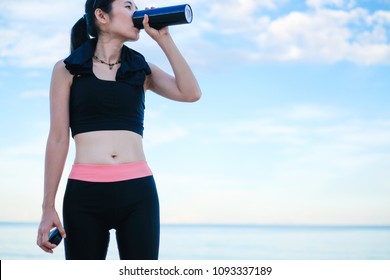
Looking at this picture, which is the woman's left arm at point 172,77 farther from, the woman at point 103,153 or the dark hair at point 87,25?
the dark hair at point 87,25

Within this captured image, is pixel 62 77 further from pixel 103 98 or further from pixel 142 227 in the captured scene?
pixel 142 227

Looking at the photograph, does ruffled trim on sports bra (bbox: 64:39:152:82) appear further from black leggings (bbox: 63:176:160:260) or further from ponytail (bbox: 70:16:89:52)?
black leggings (bbox: 63:176:160:260)

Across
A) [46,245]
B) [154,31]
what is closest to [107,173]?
[46,245]

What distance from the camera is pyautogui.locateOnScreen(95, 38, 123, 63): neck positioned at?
2.42 meters

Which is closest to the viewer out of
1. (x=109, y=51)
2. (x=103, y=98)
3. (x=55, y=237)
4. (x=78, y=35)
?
(x=55, y=237)

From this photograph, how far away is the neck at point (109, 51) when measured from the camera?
7.95 ft

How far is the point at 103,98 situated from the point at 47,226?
548mm

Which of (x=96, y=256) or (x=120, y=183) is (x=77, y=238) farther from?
(x=120, y=183)

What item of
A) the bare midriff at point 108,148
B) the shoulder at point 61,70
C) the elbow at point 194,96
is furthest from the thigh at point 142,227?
the shoulder at point 61,70

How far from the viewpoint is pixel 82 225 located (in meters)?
2.19

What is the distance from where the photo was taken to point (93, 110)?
2.25 meters

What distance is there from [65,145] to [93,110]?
18 centimetres
